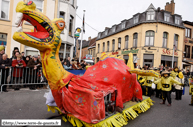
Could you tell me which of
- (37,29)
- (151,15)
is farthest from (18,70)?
(151,15)

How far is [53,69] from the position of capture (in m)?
2.50

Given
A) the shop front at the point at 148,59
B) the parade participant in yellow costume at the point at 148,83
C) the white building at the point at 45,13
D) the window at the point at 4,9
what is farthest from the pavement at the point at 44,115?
the shop front at the point at 148,59

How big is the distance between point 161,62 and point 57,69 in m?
17.6

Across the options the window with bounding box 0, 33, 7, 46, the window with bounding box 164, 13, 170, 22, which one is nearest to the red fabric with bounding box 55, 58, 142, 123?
the window with bounding box 0, 33, 7, 46

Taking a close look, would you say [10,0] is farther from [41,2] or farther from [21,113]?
[21,113]

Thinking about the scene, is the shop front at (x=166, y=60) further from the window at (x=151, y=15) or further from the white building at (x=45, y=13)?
the white building at (x=45, y=13)

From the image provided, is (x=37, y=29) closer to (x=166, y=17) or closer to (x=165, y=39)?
(x=165, y=39)

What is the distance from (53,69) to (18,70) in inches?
174

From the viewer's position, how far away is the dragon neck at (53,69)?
97.0 inches

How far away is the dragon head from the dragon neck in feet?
0.36

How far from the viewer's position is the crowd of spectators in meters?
5.74

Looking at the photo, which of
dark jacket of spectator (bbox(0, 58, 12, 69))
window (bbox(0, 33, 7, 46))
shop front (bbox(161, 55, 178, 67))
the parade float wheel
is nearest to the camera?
the parade float wheel

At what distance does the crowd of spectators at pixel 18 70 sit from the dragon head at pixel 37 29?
Answer: 167 inches

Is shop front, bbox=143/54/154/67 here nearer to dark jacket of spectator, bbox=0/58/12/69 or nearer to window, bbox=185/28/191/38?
window, bbox=185/28/191/38
